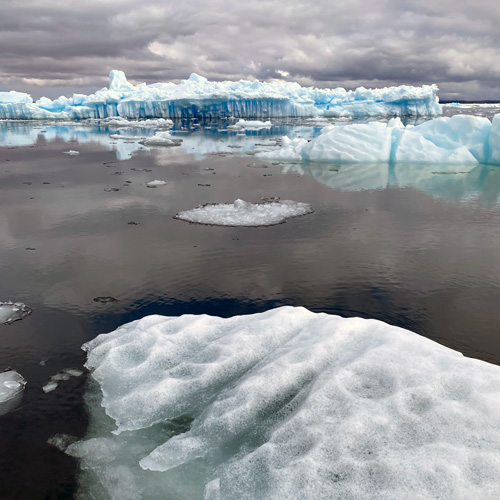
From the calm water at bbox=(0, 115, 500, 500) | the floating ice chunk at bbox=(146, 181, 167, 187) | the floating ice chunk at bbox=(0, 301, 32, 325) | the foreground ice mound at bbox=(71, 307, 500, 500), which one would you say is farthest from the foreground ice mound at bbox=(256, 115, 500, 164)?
the foreground ice mound at bbox=(71, 307, 500, 500)

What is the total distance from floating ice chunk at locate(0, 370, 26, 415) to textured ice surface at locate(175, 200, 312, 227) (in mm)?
6441

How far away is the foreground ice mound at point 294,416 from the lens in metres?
2.70

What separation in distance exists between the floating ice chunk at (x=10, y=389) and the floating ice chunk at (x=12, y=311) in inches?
53.7

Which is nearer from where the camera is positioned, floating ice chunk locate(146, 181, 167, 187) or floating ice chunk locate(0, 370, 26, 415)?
floating ice chunk locate(0, 370, 26, 415)

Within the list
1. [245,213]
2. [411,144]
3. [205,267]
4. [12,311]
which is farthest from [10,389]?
[411,144]

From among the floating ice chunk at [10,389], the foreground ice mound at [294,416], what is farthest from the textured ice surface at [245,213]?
the floating ice chunk at [10,389]

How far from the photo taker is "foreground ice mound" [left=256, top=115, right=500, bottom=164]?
831 inches

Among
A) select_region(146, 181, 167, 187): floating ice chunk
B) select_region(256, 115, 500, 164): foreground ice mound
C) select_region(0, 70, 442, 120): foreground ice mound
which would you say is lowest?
select_region(146, 181, 167, 187): floating ice chunk

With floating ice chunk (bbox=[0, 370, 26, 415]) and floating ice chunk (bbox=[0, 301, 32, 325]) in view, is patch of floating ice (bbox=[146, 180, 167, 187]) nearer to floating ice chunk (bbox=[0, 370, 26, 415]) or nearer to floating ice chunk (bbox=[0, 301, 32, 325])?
floating ice chunk (bbox=[0, 301, 32, 325])

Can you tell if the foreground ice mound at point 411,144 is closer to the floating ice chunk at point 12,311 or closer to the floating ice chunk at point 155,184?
the floating ice chunk at point 155,184

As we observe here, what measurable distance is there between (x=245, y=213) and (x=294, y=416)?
8.42 metres

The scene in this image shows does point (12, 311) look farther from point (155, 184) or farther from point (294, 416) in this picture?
point (155, 184)

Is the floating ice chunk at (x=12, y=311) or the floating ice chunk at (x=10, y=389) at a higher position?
the floating ice chunk at (x=12, y=311)

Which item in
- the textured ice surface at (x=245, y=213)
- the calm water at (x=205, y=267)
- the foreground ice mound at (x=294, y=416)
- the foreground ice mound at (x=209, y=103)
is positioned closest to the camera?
the foreground ice mound at (x=294, y=416)
